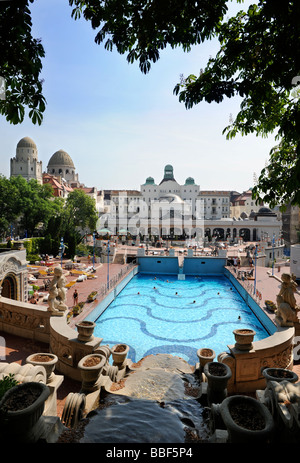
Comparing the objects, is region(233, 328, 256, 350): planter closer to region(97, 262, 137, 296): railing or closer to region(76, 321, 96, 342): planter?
region(76, 321, 96, 342): planter

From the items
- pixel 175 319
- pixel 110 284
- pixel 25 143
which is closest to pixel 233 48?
pixel 175 319

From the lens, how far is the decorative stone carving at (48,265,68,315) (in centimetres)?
848

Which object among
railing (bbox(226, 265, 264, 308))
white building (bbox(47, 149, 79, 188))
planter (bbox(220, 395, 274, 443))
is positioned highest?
white building (bbox(47, 149, 79, 188))

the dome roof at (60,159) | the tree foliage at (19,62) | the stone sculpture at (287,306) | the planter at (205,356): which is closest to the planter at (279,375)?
the planter at (205,356)

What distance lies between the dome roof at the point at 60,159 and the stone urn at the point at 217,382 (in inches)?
3334

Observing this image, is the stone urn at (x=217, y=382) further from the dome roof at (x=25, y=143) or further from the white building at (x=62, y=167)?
the white building at (x=62, y=167)

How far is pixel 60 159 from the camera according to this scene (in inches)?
3219

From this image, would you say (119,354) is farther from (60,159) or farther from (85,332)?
(60,159)

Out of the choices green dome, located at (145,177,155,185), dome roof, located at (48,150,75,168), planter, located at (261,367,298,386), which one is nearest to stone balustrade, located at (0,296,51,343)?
planter, located at (261,367,298,386)

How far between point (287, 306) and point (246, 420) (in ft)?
19.2

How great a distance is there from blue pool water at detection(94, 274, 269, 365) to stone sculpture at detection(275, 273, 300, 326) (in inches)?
236

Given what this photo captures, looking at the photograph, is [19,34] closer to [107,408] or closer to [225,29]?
[225,29]

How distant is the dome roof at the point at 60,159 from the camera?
8150cm

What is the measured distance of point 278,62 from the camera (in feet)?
11.9
